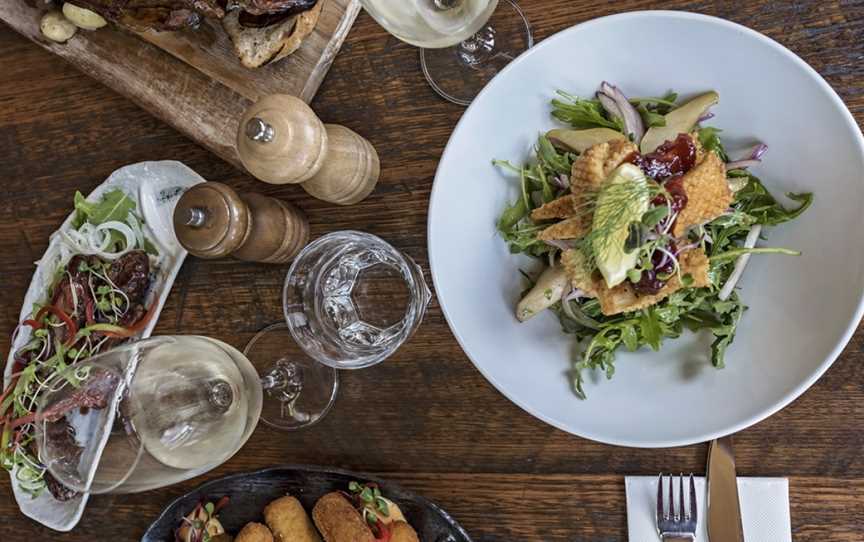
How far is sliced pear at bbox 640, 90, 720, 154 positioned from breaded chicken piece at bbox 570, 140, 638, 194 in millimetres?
103

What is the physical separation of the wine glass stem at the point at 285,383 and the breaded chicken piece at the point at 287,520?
18 cm

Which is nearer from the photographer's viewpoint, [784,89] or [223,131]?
[784,89]

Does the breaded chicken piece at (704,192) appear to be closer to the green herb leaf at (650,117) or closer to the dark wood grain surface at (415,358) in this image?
the green herb leaf at (650,117)

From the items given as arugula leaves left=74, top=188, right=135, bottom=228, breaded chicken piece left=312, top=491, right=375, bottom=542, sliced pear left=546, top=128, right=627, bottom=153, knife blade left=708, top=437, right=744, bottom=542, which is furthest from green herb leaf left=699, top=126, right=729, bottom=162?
arugula leaves left=74, top=188, right=135, bottom=228

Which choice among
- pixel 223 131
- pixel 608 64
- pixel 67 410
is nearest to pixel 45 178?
pixel 223 131

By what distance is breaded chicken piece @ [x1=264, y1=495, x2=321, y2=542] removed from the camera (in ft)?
5.46

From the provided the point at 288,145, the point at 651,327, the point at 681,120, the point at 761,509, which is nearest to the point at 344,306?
the point at 288,145

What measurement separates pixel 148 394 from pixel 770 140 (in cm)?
116

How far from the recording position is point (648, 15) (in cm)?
123

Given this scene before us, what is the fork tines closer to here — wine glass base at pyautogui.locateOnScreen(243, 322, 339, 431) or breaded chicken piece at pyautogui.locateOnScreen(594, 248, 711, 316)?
breaded chicken piece at pyautogui.locateOnScreen(594, 248, 711, 316)

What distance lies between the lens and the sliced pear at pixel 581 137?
4.31 feet

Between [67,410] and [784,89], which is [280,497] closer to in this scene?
[67,410]

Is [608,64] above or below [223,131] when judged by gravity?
above

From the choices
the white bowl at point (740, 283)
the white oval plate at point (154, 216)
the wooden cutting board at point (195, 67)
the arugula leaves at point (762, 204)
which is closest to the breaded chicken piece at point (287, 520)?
the white oval plate at point (154, 216)
